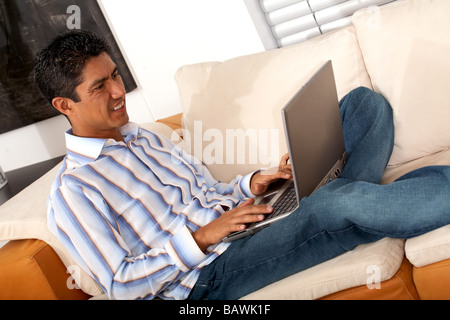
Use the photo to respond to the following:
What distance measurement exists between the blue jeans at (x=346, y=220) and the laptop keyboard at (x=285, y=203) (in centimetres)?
11

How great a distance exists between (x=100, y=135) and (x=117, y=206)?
0.27 meters

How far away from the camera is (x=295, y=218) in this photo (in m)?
1.39

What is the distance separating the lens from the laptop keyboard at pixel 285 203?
60.9 inches

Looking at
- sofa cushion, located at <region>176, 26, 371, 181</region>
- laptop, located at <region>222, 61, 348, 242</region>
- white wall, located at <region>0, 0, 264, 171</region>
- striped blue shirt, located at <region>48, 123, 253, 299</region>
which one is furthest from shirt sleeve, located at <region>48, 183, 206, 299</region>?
white wall, located at <region>0, 0, 264, 171</region>

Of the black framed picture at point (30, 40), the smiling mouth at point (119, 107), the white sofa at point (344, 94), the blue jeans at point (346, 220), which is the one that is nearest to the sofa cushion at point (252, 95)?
the white sofa at point (344, 94)

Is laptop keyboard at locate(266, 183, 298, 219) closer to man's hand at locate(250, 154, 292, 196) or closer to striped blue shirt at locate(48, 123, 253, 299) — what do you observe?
man's hand at locate(250, 154, 292, 196)

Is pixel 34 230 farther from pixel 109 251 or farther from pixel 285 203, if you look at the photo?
pixel 285 203

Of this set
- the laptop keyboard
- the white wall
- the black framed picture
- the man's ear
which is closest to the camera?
the laptop keyboard

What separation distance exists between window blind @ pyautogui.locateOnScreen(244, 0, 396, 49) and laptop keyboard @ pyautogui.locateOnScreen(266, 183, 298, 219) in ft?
3.95

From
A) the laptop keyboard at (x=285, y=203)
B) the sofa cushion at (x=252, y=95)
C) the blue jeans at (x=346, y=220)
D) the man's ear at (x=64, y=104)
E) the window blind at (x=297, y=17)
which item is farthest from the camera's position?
the window blind at (x=297, y=17)

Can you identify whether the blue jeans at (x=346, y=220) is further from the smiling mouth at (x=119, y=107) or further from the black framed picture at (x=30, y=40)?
the black framed picture at (x=30, y=40)

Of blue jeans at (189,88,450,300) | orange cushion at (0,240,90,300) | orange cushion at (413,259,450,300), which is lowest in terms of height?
orange cushion at (413,259,450,300)

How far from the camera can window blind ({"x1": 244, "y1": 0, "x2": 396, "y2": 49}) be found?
2537 mm
